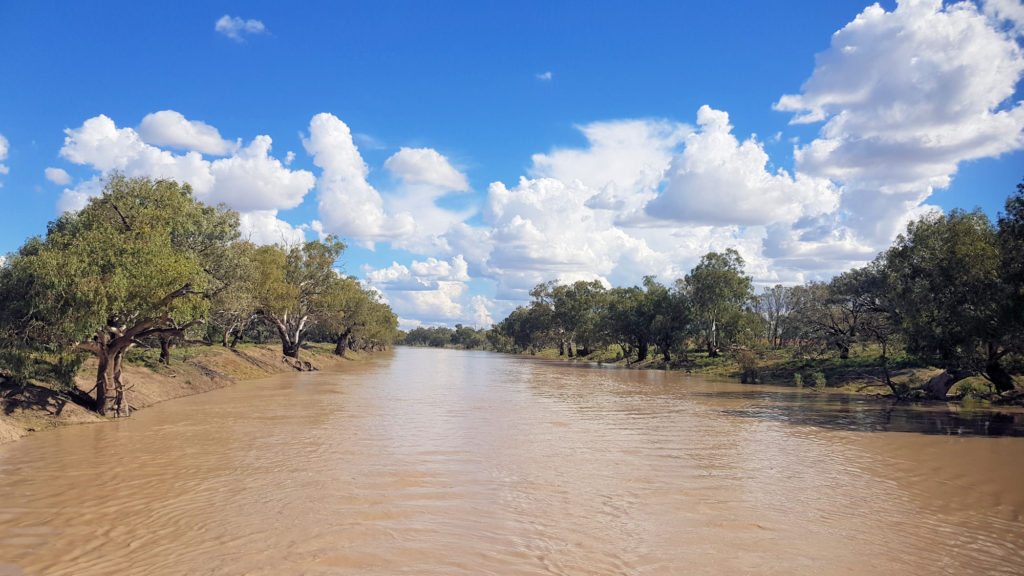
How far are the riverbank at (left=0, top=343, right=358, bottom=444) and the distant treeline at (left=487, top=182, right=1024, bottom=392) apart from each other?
34.5 metres

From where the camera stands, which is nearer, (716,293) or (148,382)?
(148,382)

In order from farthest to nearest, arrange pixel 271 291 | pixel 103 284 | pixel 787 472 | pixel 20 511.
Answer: pixel 271 291
pixel 103 284
pixel 787 472
pixel 20 511

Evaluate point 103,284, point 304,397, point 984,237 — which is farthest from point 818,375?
point 103,284

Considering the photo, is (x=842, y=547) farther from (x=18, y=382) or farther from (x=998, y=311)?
(x=18, y=382)

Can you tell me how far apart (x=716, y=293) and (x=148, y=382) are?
53648 millimetres

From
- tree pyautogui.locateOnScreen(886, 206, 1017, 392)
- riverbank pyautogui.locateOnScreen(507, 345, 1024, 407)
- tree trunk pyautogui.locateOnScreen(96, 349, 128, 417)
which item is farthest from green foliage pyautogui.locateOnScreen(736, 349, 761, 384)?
tree trunk pyautogui.locateOnScreen(96, 349, 128, 417)

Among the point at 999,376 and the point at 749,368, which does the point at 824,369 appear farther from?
the point at 999,376

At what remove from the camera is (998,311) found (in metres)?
22.2

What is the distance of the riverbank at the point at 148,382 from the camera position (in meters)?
18.6

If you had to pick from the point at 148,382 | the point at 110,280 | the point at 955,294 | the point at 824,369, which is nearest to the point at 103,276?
the point at 110,280

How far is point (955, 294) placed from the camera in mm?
24375

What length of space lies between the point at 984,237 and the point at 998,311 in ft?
16.5

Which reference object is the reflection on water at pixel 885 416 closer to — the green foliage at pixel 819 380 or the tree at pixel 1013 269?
the tree at pixel 1013 269

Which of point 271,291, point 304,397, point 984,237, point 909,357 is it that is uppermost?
point 984,237
